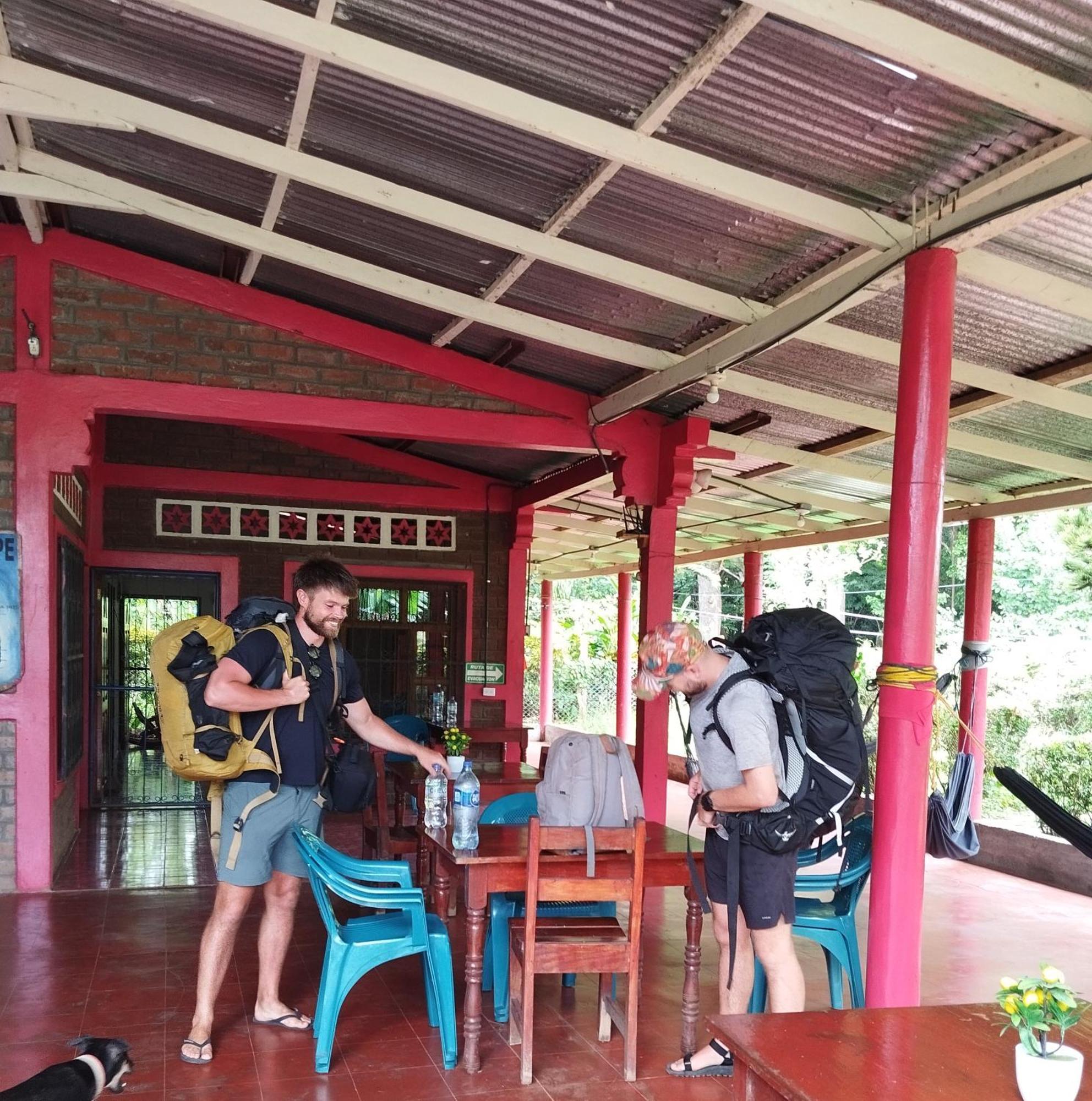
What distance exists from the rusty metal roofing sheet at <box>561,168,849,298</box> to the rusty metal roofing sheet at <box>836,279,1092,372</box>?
47 centimetres

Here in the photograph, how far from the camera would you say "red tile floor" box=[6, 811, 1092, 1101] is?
12.2ft

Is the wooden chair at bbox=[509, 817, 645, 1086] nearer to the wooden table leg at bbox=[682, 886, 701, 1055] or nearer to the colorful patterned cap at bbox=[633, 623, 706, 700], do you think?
the wooden table leg at bbox=[682, 886, 701, 1055]

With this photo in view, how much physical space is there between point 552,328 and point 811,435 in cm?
242

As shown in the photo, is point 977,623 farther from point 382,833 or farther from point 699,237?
point 382,833

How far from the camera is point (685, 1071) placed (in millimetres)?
3820

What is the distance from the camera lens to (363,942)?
12.6 feet

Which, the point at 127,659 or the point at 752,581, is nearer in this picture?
the point at 127,659

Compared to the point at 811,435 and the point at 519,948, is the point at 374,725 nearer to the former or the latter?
the point at 519,948

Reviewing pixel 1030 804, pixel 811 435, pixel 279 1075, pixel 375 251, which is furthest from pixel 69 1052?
pixel 811 435

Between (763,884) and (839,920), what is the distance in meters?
0.88

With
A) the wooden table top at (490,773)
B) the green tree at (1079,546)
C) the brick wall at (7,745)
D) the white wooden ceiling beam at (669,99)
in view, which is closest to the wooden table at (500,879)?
the wooden table top at (490,773)

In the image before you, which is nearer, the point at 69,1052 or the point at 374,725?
the point at 69,1052

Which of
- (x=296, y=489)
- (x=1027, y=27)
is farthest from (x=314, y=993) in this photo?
(x=296, y=489)

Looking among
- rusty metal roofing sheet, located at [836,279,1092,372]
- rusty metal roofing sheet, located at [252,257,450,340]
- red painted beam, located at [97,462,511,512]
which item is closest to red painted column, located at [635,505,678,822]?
rusty metal roofing sheet, located at [252,257,450,340]
